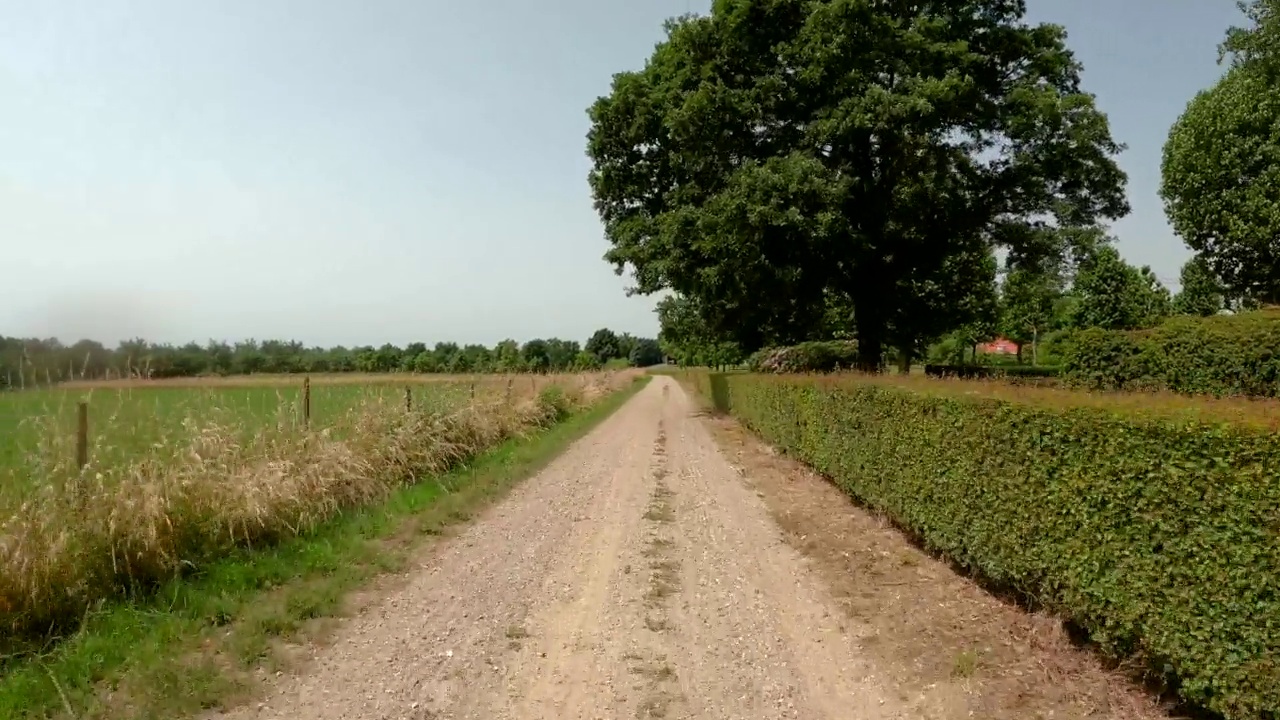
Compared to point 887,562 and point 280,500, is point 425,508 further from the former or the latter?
point 887,562

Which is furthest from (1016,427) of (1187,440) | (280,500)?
(280,500)

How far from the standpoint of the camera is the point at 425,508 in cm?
980

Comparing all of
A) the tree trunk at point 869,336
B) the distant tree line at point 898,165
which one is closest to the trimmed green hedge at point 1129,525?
the distant tree line at point 898,165

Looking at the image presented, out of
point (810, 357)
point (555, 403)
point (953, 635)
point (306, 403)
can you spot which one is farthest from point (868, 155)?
point (953, 635)

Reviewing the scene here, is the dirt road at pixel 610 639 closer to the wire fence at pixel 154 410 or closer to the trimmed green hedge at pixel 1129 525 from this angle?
the trimmed green hedge at pixel 1129 525

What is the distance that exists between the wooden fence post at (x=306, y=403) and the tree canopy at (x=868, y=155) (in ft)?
33.2

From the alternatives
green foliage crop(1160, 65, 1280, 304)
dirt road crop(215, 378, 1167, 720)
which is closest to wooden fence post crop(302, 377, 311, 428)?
dirt road crop(215, 378, 1167, 720)

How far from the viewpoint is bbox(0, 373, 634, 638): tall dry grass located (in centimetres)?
526

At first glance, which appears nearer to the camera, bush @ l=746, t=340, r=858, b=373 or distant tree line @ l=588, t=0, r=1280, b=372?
distant tree line @ l=588, t=0, r=1280, b=372

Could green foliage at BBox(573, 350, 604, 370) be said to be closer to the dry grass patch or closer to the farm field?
the farm field

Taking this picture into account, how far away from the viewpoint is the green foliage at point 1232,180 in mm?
21531

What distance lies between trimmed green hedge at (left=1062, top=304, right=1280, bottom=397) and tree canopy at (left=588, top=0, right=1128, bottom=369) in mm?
6830

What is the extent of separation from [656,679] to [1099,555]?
8.99 ft

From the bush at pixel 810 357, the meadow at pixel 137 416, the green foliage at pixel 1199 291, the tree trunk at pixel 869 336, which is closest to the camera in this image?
the meadow at pixel 137 416
